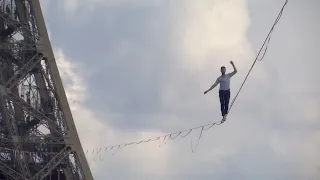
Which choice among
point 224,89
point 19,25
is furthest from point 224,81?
point 19,25

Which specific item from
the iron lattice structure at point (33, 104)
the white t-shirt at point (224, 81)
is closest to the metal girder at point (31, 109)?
the iron lattice structure at point (33, 104)

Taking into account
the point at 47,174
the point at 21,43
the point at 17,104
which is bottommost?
the point at 47,174

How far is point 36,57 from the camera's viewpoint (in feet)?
110

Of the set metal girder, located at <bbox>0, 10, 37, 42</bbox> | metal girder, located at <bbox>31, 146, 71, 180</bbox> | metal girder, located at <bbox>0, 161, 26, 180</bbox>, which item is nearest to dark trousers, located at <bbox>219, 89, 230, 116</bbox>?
metal girder, located at <bbox>0, 161, 26, 180</bbox>

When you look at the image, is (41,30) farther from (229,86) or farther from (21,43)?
(229,86)

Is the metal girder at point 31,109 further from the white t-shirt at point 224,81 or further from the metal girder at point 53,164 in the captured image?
the white t-shirt at point 224,81

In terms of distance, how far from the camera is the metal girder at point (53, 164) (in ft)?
109

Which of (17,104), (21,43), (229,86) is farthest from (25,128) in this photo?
(229,86)

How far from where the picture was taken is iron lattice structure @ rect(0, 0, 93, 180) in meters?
33.1

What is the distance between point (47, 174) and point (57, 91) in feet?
9.71

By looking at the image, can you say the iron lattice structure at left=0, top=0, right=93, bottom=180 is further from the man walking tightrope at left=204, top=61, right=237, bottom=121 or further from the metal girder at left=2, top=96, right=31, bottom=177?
the man walking tightrope at left=204, top=61, right=237, bottom=121

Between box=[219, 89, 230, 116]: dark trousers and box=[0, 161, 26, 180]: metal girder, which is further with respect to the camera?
box=[0, 161, 26, 180]: metal girder

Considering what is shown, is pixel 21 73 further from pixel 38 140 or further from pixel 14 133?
pixel 38 140

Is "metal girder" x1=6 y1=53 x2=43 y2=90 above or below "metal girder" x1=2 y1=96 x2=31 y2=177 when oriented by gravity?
above
